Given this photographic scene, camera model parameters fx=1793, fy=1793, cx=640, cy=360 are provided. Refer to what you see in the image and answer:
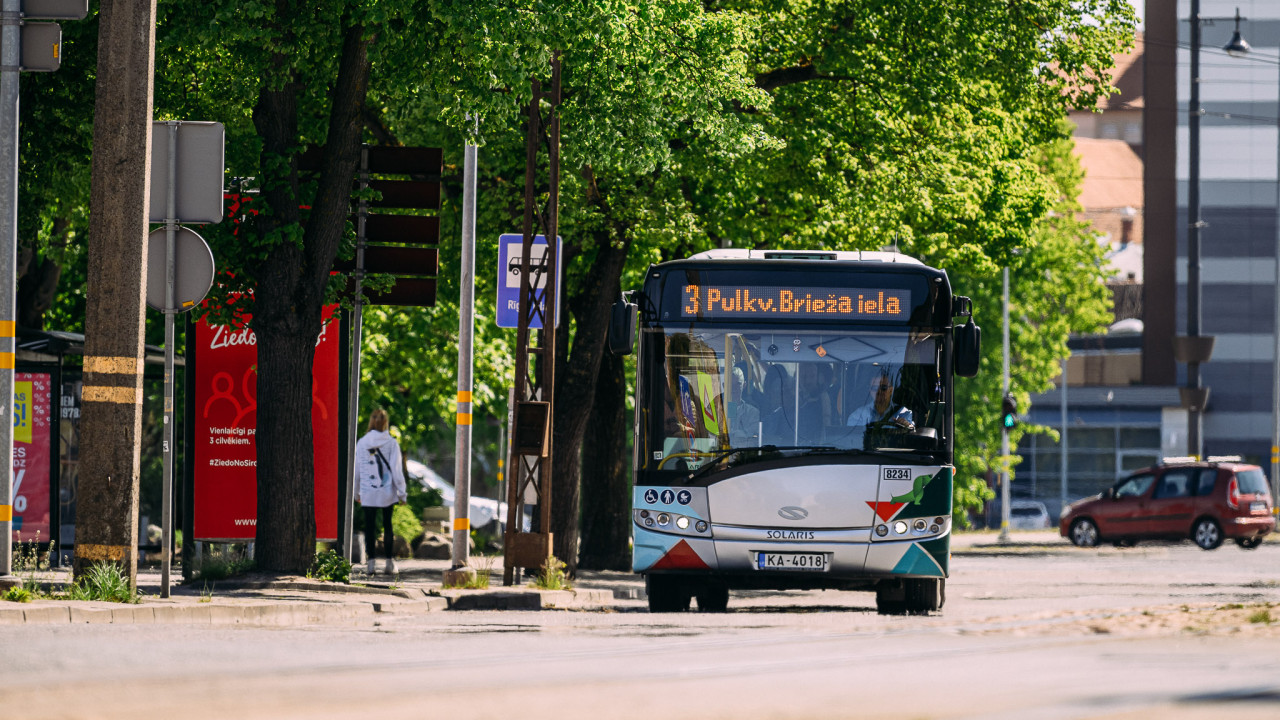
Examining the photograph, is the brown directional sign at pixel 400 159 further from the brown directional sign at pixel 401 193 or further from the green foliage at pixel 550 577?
the green foliage at pixel 550 577

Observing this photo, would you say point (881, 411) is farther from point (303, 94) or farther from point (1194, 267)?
point (1194, 267)

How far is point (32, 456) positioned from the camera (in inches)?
766

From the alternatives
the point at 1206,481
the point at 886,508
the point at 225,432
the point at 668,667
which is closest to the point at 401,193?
the point at 225,432

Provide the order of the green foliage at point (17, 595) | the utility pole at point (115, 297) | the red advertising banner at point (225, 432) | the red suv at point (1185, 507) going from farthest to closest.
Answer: the red suv at point (1185, 507)
the red advertising banner at point (225, 432)
the utility pole at point (115, 297)
the green foliage at point (17, 595)

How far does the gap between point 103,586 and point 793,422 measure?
17.6 feet

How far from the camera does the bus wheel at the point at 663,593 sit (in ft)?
48.9

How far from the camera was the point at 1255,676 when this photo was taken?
315 inches

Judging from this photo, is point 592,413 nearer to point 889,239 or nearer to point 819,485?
point 889,239

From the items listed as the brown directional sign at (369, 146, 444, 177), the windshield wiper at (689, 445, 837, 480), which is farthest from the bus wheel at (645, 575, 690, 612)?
the brown directional sign at (369, 146, 444, 177)

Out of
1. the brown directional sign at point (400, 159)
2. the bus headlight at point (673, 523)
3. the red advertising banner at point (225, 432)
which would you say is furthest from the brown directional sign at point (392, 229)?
the bus headlight at point (673, 523)

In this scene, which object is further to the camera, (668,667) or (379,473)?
(379,473)

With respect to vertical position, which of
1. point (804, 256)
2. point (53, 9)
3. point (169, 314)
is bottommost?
point (169, 314)

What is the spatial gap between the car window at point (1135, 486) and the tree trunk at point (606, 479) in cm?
1659

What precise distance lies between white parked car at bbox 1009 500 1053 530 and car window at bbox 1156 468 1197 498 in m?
29.0
